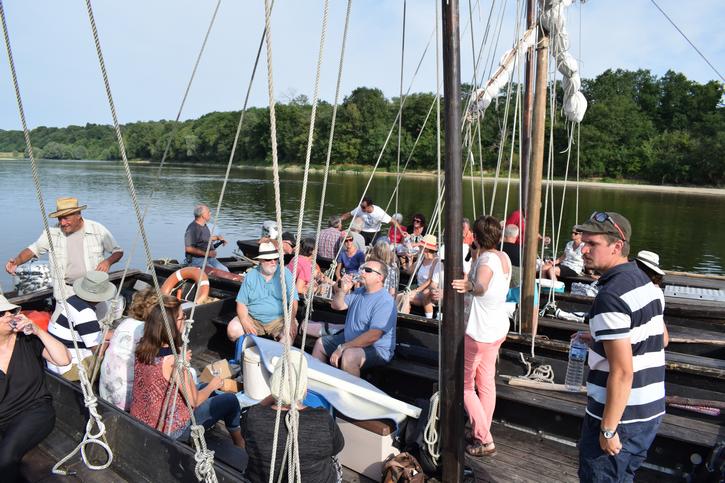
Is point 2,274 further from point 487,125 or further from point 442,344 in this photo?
point 487,125

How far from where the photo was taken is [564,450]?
3553 millimetres

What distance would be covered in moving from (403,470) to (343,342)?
1.49 metres

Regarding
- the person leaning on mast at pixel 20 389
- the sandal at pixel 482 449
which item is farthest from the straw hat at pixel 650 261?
the person leaning on mast at pixel 20 389

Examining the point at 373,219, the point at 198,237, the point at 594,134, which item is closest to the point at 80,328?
the point at 198,237

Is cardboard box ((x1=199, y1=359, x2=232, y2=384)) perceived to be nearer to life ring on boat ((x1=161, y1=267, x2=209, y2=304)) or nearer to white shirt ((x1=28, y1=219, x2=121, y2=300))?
life ring on boat ((x1=161, y1=267, x2=209, y2=304))

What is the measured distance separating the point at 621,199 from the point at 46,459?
1574 inches

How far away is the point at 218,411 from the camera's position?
128 inches

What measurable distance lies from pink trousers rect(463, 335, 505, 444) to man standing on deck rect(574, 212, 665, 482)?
3.76ft

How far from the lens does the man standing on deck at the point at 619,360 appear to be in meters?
1.96

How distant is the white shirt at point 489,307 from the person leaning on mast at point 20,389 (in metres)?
2.59

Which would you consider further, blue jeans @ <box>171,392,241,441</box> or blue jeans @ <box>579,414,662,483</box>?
blue jeans @ <box>171,392,241,441</box>

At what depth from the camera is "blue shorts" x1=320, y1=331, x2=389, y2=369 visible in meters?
3.98

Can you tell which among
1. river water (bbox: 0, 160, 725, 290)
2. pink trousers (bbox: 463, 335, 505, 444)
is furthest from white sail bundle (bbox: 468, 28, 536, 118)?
river water (bbox: 0, 160, 725, 290)

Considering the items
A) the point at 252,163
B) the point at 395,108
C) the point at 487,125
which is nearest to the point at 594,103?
the point at 487,125
